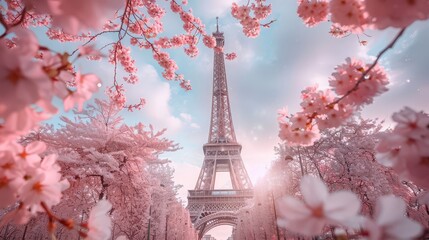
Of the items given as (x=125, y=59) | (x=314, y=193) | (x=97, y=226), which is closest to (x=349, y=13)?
(x=314, y=193)

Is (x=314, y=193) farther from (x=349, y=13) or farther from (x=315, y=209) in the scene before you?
(x=349, y=13)

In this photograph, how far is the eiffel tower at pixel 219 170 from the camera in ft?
118

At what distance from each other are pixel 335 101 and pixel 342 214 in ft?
4.71

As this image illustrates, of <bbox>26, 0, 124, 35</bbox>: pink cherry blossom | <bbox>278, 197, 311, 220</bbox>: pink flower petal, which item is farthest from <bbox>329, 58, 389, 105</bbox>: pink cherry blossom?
<bbox>26, 0, 124, 35</bbox>: pink cherry blossom

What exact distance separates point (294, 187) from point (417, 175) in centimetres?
1645

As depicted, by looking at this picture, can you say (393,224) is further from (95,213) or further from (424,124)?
(95,213)

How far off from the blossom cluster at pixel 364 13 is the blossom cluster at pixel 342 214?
3.24ft

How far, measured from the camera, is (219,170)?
159 ft

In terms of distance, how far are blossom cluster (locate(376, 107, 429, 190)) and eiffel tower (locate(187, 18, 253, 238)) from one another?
34560mm

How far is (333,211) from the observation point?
2.77ft

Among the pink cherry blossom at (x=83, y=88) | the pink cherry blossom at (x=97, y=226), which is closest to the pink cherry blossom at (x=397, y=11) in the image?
the pink cherry blossom at (x=83, y=88)

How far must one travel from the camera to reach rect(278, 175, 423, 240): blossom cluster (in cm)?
76

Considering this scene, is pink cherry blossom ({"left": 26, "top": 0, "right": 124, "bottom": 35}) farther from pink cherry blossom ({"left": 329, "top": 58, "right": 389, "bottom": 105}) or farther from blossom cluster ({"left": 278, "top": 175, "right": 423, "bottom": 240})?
pink cherry blossom ({"left": 329, "top": 58, "right": 389, "bottom": 105})

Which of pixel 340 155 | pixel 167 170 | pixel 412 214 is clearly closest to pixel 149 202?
pixel 340 155
